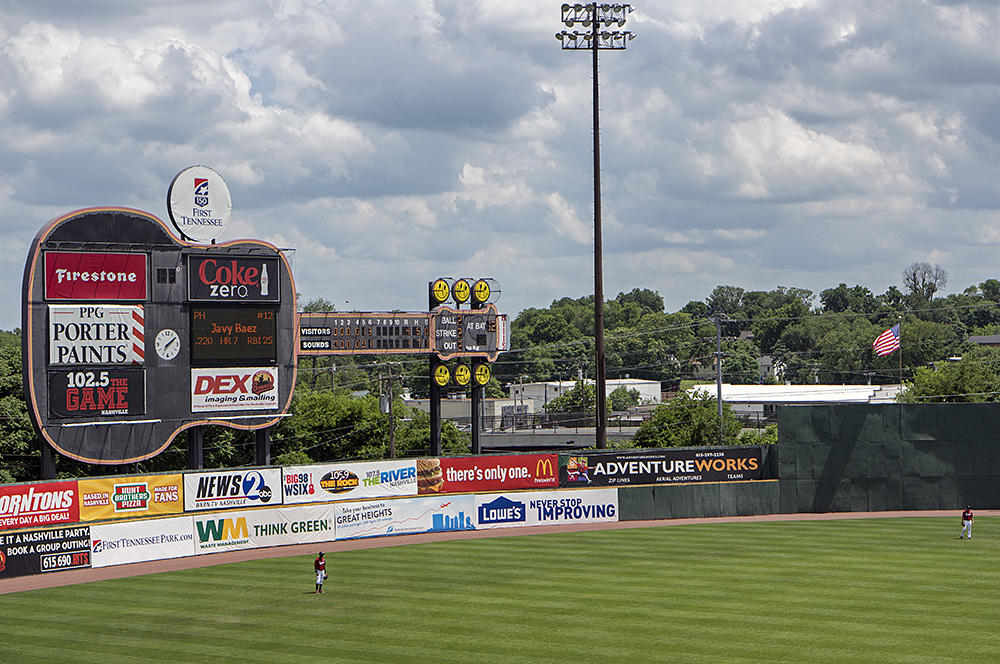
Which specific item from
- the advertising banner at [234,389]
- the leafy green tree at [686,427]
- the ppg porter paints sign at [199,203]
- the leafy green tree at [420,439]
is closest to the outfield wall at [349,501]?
the advertising banner at [234,389]

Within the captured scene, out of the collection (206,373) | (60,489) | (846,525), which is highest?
(206,373)

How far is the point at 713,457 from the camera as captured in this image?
48344 mm

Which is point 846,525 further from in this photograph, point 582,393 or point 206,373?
point 582,393

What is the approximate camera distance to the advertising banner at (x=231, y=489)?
3856cm

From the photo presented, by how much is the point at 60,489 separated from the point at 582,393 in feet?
282

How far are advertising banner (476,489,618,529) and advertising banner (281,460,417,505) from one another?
346 centimetres

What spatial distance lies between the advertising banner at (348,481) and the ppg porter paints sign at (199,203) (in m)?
9.48

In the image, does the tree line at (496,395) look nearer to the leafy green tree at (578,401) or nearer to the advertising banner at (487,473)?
the leafy green tree at (578,401)

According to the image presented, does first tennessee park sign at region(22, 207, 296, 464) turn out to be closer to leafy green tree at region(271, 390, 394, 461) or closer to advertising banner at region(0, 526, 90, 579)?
advertising banner at region(0, 526, 90, 579)

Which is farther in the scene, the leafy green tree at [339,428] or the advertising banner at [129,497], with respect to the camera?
the leafy green tree at [339,428]

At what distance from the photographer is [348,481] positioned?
41875 millimetres

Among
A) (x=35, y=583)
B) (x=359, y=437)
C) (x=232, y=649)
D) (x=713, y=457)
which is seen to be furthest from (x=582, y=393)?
(x=232, y=649)

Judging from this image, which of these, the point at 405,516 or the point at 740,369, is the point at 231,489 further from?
the point at 740,369

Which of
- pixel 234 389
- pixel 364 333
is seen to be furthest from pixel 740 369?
pixel 234 389
